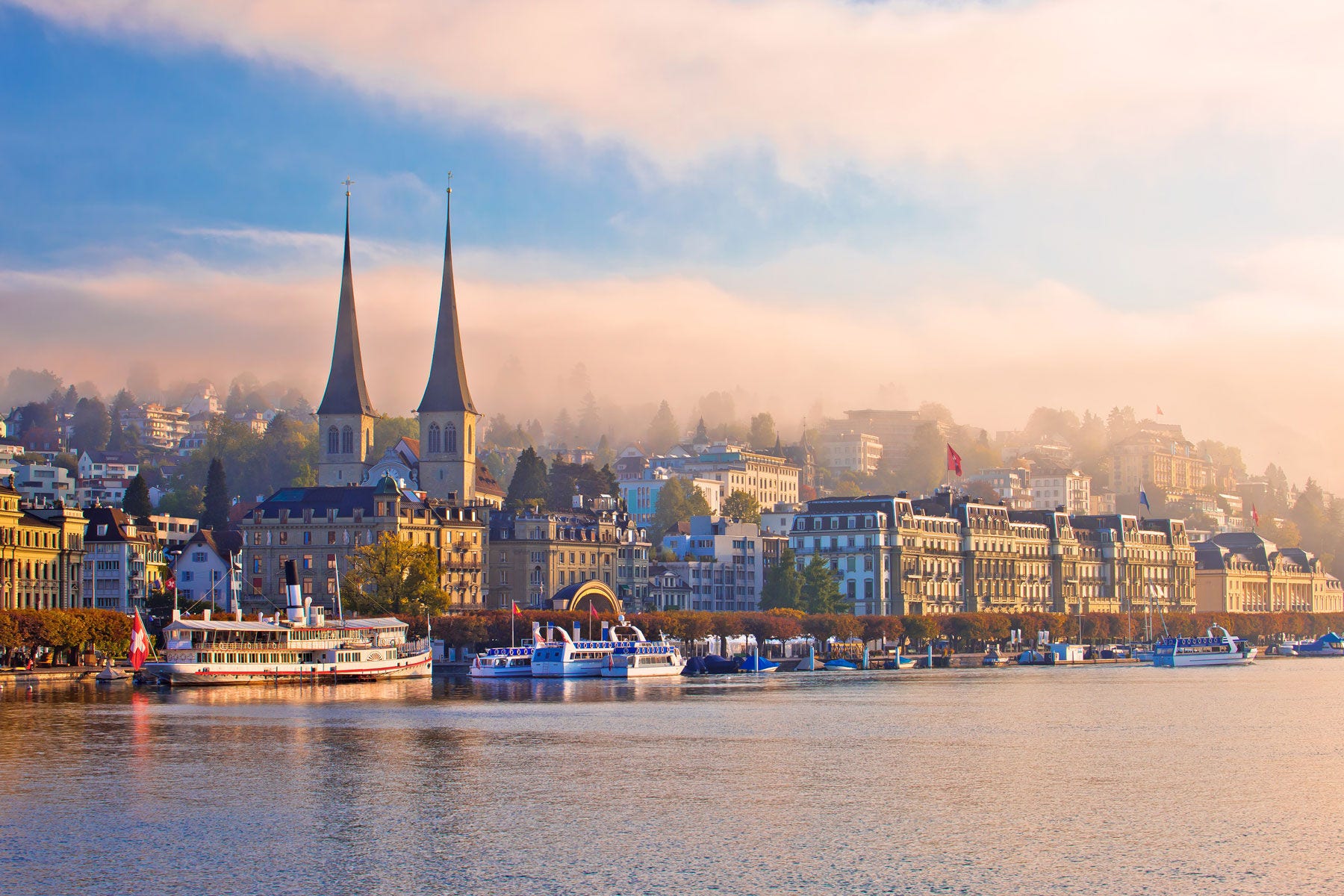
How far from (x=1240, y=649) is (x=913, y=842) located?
501 feet

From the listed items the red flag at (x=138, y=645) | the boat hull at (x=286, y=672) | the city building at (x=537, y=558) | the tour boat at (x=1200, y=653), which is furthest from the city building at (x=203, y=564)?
the tour boat at (x=1200, y=653)

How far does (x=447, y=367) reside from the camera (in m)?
188

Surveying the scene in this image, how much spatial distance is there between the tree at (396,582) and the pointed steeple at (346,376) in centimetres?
4159

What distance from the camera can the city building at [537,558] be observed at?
174m

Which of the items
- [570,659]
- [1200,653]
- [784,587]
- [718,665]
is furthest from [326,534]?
[1200,653]

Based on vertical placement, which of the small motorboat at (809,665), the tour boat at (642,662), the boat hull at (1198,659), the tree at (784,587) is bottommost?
the boat hull at (1198,659)

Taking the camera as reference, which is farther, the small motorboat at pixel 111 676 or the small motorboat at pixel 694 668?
the small motorboat at pixel 694 668

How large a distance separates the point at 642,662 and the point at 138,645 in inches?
1512

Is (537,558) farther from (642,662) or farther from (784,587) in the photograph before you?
(642,662)

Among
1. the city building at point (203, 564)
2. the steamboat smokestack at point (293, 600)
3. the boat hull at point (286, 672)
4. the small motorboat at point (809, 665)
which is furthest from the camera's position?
the city building at point (203, 564)

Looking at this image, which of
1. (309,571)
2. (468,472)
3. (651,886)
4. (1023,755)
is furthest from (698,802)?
(468,472)

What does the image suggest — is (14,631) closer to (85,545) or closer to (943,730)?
(85,545)

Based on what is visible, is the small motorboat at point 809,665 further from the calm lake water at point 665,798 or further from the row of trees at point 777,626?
the calm lake water at point 665,798

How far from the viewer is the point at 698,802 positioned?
179 feet
